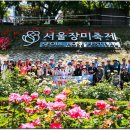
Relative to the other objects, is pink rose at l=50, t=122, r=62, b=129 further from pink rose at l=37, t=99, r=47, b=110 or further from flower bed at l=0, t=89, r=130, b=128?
pink rose at l=37, t=99, r=47, b=110

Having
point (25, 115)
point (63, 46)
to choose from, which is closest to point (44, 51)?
point (63, 46)

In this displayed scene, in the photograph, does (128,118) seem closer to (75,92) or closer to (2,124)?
(2,124)

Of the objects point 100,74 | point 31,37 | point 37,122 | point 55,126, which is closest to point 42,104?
point 37,122

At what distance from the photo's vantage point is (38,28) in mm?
26156

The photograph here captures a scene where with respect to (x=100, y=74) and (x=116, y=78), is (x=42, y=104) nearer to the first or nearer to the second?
(x=116, y=78)

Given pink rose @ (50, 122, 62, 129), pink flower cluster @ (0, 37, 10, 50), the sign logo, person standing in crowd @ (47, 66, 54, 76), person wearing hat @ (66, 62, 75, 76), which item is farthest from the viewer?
the sign logo

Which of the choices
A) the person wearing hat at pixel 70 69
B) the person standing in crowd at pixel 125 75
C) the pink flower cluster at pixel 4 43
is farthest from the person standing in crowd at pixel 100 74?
the pink flower cluster at pixel 4 43

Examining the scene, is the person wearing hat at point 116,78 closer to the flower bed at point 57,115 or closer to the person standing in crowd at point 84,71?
the person standing in crowd at point 84,71

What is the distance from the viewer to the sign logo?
24.9m

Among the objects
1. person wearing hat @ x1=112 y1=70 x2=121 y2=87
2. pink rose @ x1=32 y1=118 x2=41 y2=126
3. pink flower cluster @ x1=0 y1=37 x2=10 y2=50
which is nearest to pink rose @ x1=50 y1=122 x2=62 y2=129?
pink rose @ x1=32 y1=118 x2=41 y2=126

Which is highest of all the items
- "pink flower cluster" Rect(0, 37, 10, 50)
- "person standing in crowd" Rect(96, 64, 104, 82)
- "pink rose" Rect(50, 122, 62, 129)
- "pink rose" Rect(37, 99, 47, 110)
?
"pink flower cluster" Rect(0, 37, 10, 50)

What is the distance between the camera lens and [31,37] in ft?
83.1

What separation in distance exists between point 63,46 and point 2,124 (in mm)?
17095

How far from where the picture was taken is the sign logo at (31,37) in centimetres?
2493
